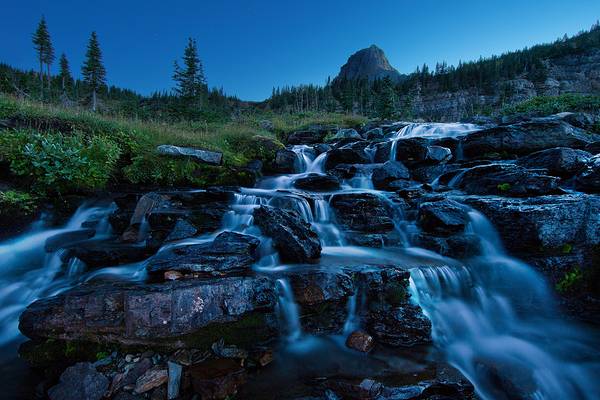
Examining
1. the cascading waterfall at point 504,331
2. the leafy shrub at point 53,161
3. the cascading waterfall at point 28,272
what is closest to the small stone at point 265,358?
the cascading waterfall at point 504,331

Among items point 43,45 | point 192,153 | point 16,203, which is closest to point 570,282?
point 192,153

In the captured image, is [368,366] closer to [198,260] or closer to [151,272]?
[198,260]

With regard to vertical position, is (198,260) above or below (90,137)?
below

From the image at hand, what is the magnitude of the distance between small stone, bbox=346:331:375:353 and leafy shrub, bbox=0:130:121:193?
26.0ft

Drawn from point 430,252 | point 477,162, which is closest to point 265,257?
point 430,252

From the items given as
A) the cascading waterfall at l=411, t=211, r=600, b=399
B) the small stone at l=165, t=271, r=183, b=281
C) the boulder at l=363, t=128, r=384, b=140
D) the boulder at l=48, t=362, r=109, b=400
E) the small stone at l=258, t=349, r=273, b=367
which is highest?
the boulder at l=363, t=128, r=384, b=140

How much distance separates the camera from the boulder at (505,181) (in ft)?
26.2

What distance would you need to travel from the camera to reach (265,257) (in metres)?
6.01

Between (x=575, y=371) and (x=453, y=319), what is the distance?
5.27ft

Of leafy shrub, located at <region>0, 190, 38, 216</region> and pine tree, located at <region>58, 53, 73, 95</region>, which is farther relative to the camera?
pine tree, located at <region>58, 53, 73, 95</region>

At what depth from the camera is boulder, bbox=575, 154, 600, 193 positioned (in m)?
8.02

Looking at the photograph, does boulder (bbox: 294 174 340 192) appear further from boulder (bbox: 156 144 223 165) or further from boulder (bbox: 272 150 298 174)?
boulder (bbox: 156 144 223 165)

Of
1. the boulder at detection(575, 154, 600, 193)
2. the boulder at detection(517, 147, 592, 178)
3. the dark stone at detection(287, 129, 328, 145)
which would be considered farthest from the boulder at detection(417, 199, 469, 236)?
the dark stone at detection(287, 129, 328, 145)

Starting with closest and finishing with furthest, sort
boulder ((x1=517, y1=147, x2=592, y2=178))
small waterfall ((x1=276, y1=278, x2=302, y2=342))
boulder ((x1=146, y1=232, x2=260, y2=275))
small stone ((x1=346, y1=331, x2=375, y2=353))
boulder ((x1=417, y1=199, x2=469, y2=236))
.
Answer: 1. small stone ((x1=346, y1=331, x2=375, y2=353))
2. small waterfall ((x1=276, y1=278, x2=302, y2=342))
3. boulder ((x1=146, y1=232, x2=260, y2=275))
4. boulder ((x1=417, y1=199, x2=469, y2=236))
5. boulder ((x1=517, y1=147, x2=592, y2=178))
